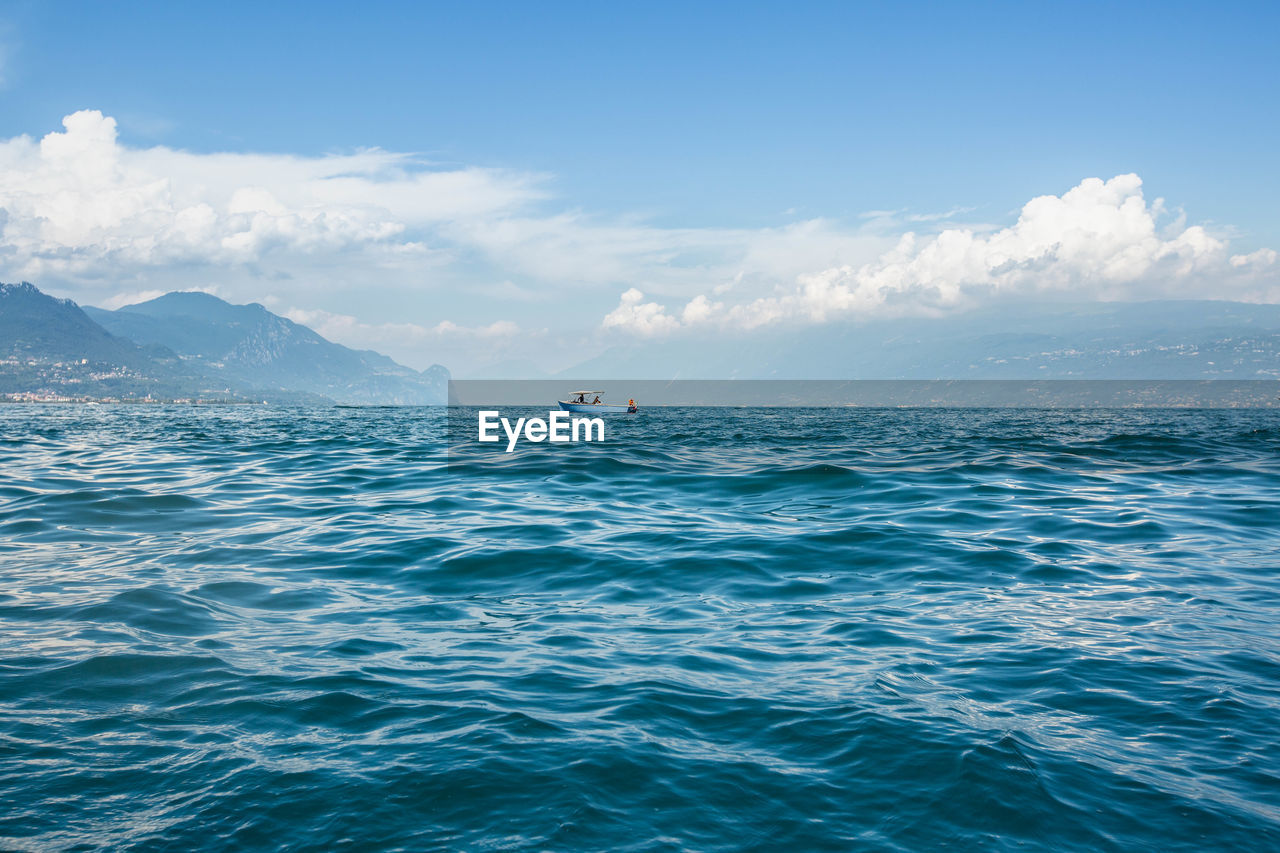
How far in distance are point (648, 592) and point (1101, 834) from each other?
22.0 ft

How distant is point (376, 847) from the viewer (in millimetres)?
4602

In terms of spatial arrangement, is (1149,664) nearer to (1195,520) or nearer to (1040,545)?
(1040,545)

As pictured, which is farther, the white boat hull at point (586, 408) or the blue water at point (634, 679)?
the white boat hull at point (586, 408)

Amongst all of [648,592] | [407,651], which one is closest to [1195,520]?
[648,592]

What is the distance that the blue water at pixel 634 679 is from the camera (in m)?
5.00

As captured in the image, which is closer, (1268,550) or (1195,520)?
(1268,550)
